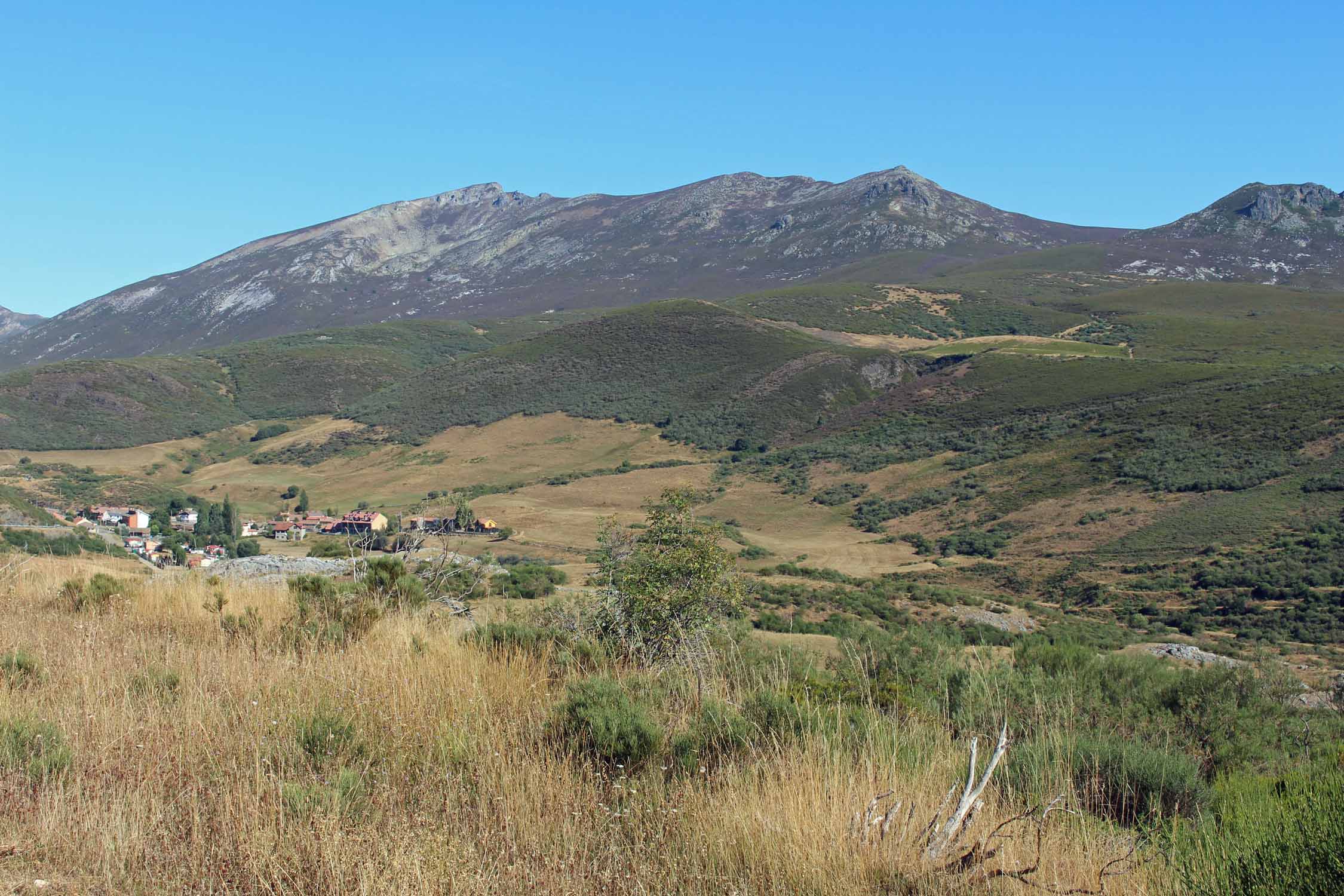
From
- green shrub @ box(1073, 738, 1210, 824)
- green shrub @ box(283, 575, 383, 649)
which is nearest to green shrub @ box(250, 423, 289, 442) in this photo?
green shrub @ box(283, 575, 383, 649)

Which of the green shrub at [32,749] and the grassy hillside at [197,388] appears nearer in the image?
the green shrub at [32,749]

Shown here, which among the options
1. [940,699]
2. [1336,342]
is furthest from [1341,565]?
[1336,342]

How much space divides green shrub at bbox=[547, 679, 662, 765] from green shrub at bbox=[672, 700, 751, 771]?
0.13m

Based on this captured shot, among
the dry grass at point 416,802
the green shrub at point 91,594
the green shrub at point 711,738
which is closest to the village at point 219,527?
the green shrub at point 91,594

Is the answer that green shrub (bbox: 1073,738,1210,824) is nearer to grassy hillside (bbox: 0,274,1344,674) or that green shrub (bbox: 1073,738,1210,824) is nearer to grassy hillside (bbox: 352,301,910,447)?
grassy hillside (bbox: 0,274,1344,674)

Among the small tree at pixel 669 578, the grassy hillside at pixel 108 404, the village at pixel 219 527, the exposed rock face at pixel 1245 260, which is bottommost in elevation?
the village at pixel 219 527

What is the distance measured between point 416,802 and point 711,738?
4.67 ft

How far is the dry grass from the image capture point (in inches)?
115

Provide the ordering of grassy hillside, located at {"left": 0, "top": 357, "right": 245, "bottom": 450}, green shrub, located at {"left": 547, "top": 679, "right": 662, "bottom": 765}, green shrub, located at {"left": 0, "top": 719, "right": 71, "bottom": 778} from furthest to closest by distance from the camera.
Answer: grassy hillside, located at {"left": 0, "top": 357, "right": 245, "bottom": 450}, green shrub, located at {"left": 547, "top": 679, "right": 662, "bottom": 765}, green shrub, located at {"left": 0, "top": 719, "right": 71, "bottom": 778}

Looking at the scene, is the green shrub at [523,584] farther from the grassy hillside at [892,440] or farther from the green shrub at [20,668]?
the green shrub at [20,668]

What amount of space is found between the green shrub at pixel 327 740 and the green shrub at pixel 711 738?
1.41 m

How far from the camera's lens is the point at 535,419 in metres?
96.8

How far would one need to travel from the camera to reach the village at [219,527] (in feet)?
145

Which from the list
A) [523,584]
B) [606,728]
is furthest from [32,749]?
[523,584]
